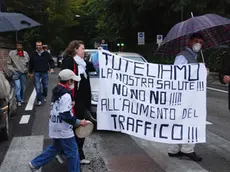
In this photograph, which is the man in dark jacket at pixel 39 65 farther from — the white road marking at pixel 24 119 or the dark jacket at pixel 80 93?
the dark jacket at pixel 80 93

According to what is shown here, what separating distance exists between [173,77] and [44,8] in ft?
90.8

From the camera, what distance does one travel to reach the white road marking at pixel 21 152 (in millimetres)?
5636

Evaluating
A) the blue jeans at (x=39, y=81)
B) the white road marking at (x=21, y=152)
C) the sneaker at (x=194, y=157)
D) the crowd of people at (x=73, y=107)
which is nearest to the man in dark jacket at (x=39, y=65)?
the blue jeans at (x=39, y=81)

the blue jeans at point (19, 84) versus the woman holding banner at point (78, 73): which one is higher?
A: the woman holding banner at point (78, 73)

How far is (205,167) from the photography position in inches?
215

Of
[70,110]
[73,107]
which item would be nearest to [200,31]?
[73,107]

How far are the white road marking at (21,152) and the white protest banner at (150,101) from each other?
132cm

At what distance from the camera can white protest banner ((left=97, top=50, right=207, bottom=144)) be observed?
550cm

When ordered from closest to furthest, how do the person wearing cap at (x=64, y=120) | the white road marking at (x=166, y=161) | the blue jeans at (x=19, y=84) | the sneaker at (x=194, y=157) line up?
the person wearing cap at (x=64, y=120), the white road marking at (x=166, y=161), the sneaker at (x=194, y=157), the blue jeans at (x=19, y=84)

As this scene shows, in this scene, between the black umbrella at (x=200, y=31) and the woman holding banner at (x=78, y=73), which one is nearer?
the woman holding banner at (x=78, y=73)

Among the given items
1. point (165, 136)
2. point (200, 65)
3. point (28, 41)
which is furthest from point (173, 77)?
point (28, 41)

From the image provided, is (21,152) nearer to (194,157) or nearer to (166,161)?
(166,161)

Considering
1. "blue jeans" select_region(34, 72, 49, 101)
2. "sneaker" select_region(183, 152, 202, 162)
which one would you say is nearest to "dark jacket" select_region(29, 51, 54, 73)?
"blue jeans" select_region(34, 72, 49, 101)

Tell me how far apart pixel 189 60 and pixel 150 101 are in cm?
90
